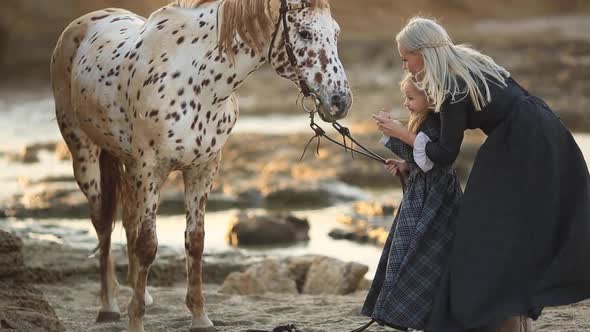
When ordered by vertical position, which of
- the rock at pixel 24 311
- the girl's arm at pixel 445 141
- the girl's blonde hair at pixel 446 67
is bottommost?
the rock at pixel 24 311

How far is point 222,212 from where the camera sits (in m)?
10.6

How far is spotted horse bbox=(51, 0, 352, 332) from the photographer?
497 cm

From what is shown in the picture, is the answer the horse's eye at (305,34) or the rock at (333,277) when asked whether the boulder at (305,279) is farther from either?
the horse's eye at (305,34)

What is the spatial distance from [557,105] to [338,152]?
3.91 metres

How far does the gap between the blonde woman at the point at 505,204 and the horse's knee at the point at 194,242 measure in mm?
1413

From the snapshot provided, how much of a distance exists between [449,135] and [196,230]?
1507 mm

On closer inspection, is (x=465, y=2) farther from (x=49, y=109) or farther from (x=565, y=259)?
(x=565, y=259)

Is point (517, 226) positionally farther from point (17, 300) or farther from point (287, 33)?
point (17, 300)

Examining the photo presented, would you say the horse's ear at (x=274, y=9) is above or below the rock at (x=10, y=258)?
above

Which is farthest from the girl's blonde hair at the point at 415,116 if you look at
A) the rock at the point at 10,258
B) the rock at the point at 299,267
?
the rock at the point at 299,267

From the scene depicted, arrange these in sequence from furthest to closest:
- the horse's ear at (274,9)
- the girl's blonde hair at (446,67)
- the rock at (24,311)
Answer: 1. the rock at (24,311)
2. the horse's ear at (274,9)
3. the girl's blonde hair at (446,67)

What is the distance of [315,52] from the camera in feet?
16.2

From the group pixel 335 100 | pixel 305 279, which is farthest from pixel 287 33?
pixel 305 279

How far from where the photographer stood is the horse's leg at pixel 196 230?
554 centimetres
